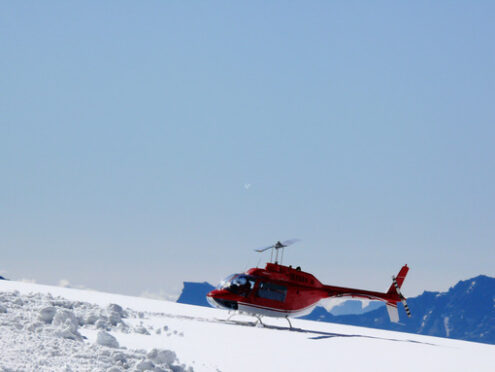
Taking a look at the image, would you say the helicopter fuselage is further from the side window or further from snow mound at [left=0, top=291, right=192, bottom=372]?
snow mound at [left=0, top=291, right=192, bottom=372]

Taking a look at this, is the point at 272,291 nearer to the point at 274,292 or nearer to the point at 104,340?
A: the point at 274,292

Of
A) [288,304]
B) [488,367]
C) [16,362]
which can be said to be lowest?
[16,362]

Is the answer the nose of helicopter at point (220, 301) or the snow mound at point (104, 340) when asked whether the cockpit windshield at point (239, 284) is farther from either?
the snow mound at point (104, 340)

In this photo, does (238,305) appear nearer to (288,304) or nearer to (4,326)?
(288,304)

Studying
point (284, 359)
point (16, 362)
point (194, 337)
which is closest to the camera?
point (16, 362)

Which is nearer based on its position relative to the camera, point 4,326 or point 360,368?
point 4,326

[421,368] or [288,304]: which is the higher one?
[288,304]

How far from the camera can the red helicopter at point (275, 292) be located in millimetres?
23469

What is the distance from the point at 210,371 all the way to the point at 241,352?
120 inches

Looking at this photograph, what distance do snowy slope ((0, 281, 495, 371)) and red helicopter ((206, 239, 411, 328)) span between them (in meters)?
1.96

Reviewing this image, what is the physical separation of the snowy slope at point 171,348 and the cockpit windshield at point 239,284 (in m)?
2.18

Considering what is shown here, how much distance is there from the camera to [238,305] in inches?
920

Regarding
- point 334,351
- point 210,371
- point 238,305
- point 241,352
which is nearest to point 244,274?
point 238,305

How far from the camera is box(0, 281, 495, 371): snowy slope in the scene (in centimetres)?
952
